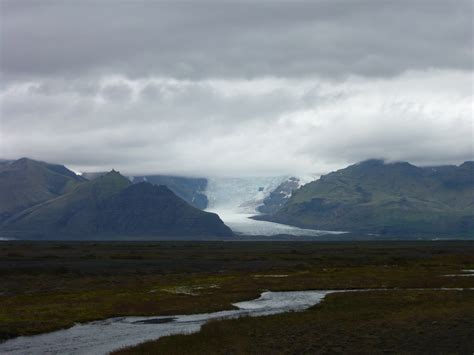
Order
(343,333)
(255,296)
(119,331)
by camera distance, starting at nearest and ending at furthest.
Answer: (343,333), (119,331), (255,296)

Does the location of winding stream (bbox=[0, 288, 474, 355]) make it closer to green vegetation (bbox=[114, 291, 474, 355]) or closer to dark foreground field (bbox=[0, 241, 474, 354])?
dark foreground field (bbox=[0, 241, 474, 354])

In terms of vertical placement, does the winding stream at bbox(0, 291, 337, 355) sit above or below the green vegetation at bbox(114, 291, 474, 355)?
below

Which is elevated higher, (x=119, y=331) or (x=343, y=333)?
(x=343, y=333)

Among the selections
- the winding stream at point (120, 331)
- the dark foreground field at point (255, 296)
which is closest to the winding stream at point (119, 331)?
the winding stream at point (120, 331)

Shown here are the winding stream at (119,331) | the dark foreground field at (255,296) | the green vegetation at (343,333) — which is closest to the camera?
the green vegetation at (343,333)

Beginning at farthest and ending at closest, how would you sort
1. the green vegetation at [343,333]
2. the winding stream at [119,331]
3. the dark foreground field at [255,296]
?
1. the winding stream at [119,331]
2. the dark foreground field at [255,296]
3. the green vegetation at [343,333]

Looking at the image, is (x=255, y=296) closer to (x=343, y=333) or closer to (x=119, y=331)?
(x=119, y=331)

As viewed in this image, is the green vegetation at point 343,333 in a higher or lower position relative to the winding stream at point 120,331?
higher

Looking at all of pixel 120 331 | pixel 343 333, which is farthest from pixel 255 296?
pixel 343 333

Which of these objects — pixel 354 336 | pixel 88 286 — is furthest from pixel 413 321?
pixel 88 286

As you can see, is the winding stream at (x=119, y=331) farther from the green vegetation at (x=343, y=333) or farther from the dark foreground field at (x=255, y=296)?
the green vegetation at (x=343, y=333)

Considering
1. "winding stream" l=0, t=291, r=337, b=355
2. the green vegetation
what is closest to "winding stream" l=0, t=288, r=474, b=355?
"winding stream" l=0, t=291, r=337, b=355

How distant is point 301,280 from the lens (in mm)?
91688

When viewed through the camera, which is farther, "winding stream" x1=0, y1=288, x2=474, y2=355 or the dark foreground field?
"winding stream" x1=0, y1=288, x2=474, y2=355
